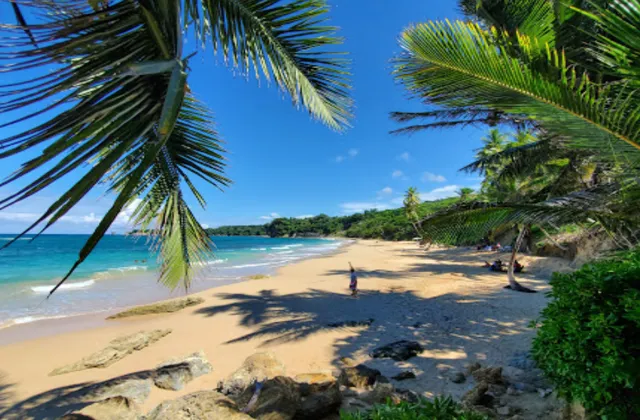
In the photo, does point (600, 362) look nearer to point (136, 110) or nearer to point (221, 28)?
point (136, 110)

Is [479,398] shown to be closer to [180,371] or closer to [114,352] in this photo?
[180,371]

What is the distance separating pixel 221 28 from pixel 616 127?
9.09 ft

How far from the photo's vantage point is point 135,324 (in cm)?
815

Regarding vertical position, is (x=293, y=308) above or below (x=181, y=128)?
below

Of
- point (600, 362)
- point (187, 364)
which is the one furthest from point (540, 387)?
point (187, 364)

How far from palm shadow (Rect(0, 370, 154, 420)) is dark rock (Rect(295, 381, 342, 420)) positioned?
325 cm

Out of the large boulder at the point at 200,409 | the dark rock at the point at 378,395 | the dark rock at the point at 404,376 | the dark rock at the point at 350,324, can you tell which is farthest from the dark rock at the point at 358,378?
the dark rock at the point at 350,324

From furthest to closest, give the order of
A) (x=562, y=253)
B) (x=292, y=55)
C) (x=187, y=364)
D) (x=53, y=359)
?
(x=562, y=253) < (x=53, y=359) < (x=187, y=364) < (x=292, y=55)

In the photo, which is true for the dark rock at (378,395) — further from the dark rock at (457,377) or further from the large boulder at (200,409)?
the large boulder at (200,409)

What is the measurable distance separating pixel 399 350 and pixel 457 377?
1236mm

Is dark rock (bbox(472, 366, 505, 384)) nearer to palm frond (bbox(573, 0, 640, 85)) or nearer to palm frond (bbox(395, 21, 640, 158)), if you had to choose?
palm frond (bbox(395, 21, 640, 158))

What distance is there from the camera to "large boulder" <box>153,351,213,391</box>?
4.56 m

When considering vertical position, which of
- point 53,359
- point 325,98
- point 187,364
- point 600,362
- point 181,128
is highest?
point 325,98

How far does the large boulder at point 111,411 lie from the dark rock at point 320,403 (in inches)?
69.0
